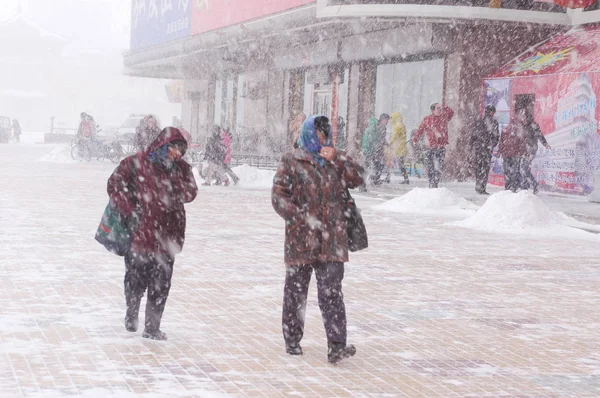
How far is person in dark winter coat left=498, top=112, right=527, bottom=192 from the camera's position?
793 inches

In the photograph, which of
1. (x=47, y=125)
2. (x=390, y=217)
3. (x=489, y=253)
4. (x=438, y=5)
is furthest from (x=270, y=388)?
(x=47, y=125)

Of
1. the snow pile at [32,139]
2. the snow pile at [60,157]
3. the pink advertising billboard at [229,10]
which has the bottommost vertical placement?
the snow pile at [32,139]

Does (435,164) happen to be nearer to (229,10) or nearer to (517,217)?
(517,217)

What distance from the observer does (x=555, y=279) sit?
10.2 m

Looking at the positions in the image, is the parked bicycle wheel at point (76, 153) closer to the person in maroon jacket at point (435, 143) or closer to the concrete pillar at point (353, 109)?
the concrete pillar at point (353, 109)

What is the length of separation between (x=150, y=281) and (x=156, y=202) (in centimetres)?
56

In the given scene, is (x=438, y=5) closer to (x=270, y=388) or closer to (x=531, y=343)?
(x=531, y=343)

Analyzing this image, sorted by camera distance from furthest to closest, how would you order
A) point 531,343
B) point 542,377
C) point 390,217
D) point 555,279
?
point 390,217
point 555,279
point 531,343
point 542,377

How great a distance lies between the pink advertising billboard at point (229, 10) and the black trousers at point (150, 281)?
1945 cm

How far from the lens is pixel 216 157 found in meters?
23.6

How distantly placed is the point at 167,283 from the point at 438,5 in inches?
690

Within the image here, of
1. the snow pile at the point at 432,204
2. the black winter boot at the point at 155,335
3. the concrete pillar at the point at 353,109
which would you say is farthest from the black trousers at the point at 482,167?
the black winter boot at the point at 155,335

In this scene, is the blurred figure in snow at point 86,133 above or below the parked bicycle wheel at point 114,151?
above

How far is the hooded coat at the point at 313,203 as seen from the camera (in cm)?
620
